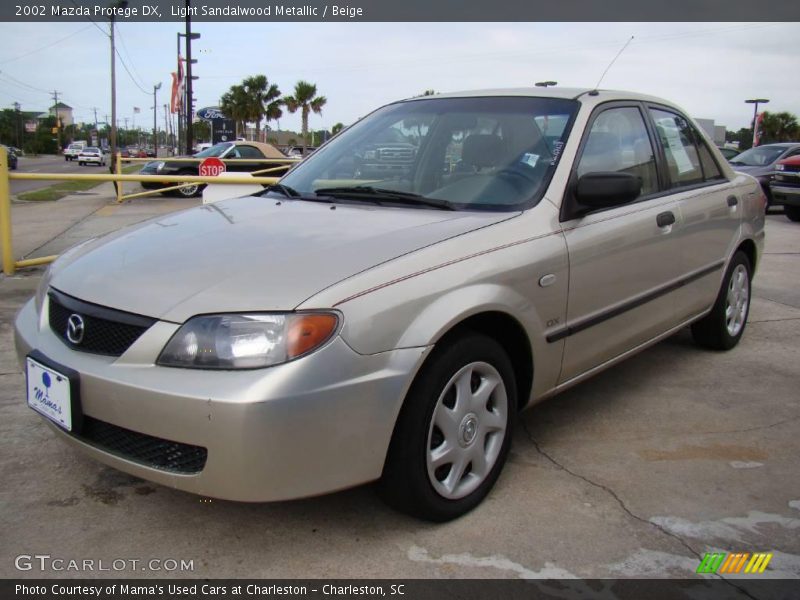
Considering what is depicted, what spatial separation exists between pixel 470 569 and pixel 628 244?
1.72 metres

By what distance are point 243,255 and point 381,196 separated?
86 centimetres

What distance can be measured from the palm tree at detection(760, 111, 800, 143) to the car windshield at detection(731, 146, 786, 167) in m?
49.9

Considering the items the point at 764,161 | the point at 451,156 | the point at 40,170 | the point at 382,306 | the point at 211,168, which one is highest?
the point at 764,161

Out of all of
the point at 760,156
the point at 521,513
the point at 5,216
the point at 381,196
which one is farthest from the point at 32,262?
the point at 760,156

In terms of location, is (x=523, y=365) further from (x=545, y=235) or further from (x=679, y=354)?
(x=679, y=354)

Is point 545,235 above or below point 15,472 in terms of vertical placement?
above

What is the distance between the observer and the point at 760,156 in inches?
552

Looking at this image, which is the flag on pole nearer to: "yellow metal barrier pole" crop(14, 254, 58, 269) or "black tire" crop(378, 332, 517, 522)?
"yellow metal barrier pole" crop(14, 254, 58, 269)

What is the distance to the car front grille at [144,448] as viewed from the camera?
6.98ft

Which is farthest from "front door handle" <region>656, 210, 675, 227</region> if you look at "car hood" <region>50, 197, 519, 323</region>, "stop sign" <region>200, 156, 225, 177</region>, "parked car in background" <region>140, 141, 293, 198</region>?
"parked car in background" <region>140, 141, 293, 198</region>

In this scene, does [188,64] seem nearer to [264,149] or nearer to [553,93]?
[264,149]

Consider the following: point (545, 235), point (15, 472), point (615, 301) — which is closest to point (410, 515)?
point (545, 235)

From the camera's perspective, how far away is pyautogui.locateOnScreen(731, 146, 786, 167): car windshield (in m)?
13.8
